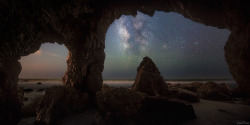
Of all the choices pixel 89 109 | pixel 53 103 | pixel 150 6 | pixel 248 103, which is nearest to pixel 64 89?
pixel 53 103

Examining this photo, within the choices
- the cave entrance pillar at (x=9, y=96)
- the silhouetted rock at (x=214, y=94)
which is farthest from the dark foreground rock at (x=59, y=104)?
the silhouetted rock at (x=214, y=94)

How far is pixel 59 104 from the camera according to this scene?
17.0ft

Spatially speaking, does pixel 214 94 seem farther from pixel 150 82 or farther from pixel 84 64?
pixel 84 64

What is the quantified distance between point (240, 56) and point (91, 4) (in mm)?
7889

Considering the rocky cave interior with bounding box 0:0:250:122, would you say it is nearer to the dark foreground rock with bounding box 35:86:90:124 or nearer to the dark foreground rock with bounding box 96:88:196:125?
the dark foreground rock with bounding box 35:86:90:124

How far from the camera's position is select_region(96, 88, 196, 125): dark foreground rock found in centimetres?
388

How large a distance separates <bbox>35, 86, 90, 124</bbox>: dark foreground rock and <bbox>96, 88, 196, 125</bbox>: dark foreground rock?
1.79 metres

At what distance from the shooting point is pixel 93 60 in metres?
6.90

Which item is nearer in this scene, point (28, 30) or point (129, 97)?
point (129, 97)

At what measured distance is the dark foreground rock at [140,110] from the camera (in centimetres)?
388

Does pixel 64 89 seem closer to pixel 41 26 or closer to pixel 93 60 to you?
pixel 93 60

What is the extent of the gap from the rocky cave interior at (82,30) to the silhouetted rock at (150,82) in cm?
264

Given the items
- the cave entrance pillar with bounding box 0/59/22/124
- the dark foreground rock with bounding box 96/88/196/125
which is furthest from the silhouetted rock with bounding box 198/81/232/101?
the cave entrance pillar with bounding box 0/59/22/124

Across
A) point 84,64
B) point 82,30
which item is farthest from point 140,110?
point 82,30
